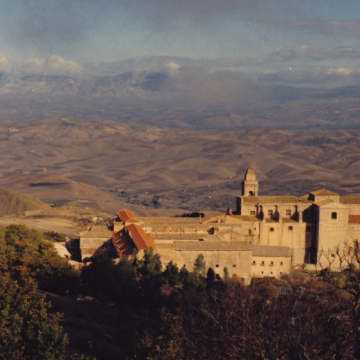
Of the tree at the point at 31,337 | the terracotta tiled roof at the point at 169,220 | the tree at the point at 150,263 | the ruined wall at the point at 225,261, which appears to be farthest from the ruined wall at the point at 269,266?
the tree at the point at 31,337

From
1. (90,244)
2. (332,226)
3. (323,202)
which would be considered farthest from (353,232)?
(90,244)

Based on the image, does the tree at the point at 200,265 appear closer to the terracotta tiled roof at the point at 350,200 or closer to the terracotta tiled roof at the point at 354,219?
the terracotta tiled roof at the point at 354,219

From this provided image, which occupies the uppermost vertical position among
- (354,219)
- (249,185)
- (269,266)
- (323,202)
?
(249,185)

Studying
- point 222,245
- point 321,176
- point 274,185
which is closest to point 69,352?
point 222,245

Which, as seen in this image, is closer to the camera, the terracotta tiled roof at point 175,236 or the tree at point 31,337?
the tree at point 31,337

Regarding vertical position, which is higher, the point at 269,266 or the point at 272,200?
the point at 272,200

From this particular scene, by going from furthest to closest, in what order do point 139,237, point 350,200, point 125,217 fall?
1. point 350,200
2. point 125,217
3. point 139,237

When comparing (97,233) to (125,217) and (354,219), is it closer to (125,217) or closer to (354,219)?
(125,217)

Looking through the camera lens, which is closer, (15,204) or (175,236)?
(175,236)
